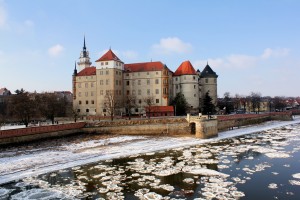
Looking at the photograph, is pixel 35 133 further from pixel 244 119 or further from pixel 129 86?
pixel 244 119

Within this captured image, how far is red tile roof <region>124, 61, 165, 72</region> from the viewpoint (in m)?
64.9

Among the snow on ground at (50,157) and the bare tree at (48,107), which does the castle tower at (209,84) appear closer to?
the bare tree at (48,107)

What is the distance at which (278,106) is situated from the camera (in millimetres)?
114000

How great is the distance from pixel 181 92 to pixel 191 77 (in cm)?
446

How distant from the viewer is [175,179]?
17531 mm

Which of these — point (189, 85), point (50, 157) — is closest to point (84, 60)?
point (189, 85)

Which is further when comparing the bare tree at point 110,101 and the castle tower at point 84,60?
the castle tower at point 84,60

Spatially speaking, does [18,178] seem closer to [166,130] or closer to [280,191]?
[280,191]

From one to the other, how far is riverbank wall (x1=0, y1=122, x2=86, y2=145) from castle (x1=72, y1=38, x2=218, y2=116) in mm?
17834

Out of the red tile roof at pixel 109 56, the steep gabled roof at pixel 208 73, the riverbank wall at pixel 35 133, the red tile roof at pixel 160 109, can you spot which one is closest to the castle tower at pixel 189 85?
the red tile roof at pixel 160 109

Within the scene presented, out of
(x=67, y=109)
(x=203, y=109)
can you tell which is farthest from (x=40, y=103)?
(x=203, y=109)

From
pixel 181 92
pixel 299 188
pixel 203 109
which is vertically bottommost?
pixel 299 188

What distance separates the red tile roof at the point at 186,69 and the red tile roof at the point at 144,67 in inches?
245

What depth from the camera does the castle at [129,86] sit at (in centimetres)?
6291
